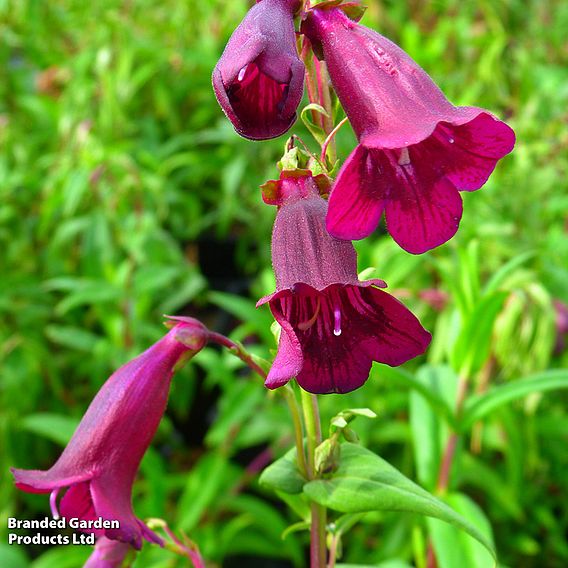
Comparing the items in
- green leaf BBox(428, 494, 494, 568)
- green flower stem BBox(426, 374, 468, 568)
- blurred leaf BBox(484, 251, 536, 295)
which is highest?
blurred leaf BBox(484, 251, 536, 295)

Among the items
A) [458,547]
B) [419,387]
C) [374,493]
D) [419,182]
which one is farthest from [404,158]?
[458,547]

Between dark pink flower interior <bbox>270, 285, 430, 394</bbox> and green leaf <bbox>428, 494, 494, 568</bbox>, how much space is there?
506 millimetres

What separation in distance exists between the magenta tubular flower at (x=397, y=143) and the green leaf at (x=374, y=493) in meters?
0.24

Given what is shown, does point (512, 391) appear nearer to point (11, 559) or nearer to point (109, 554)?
point (109, 554)

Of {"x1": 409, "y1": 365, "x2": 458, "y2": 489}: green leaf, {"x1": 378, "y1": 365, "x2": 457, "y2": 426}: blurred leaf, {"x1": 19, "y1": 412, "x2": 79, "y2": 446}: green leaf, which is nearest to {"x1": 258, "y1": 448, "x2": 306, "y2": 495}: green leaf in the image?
{"x1": 378, "y1": 365, "x2": 457, "y2": 426}: blurred leaf

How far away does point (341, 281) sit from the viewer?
1.94ft

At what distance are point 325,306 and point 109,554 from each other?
38 cm

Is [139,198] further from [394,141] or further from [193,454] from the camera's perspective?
[394,141]

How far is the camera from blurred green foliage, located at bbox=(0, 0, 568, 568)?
57.8 inches

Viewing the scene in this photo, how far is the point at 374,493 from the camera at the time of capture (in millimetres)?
689

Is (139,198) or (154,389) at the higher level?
(139,198)

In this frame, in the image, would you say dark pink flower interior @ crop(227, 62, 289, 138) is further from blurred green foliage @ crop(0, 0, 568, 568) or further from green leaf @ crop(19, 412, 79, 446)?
green leaf @ crop(19, 412, 79, 446)

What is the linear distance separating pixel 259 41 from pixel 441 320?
1.18 metres

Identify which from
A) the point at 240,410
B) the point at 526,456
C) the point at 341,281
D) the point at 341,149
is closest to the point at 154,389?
the point at 341,281
